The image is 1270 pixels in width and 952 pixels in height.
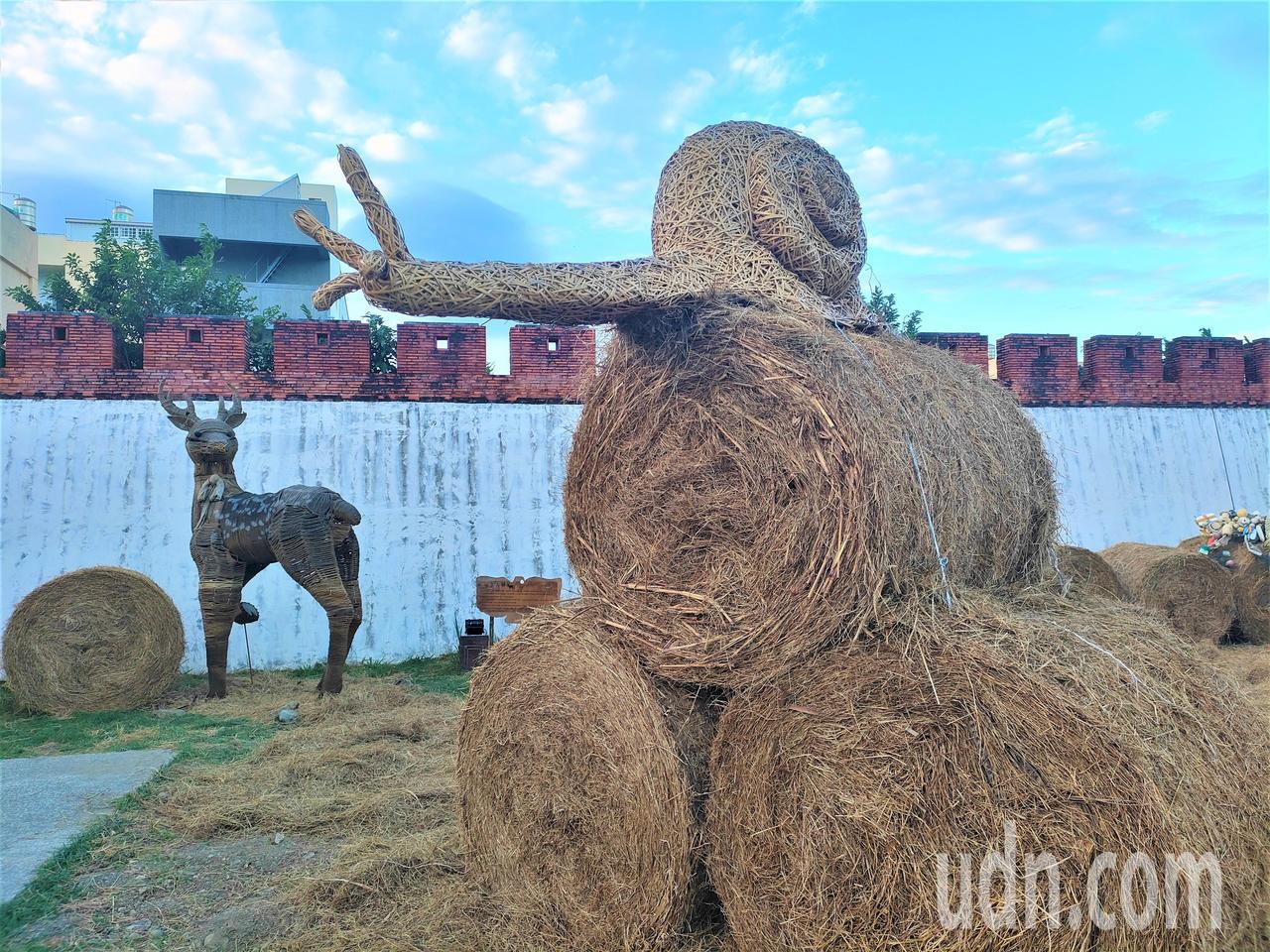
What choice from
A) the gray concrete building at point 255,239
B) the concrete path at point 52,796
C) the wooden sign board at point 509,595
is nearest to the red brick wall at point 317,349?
the wooden sign board at point 509,595

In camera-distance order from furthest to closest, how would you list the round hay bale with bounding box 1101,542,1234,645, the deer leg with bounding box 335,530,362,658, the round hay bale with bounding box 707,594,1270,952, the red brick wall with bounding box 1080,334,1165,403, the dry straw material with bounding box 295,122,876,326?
1. the red brick wall with bounding box 1080,334,1165,403
2. the round hay bale with bounding box 1101,542,1234,645
3. the deer leg with bounding box 335,530,362,658
4. the dry straw material with bounding box 295,122,876,326
5. the round hay bale with bounding box 707,594,1270,952

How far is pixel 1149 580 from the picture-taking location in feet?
30.1

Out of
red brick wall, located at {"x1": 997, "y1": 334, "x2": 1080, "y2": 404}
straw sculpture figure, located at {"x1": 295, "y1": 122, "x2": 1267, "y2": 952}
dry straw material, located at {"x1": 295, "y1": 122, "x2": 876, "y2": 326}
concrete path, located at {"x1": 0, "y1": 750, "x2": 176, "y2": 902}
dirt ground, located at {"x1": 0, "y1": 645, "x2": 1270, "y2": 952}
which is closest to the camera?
straw sculpture figure, located at {"x1": 295, "y1": 122, "x2": 1267, "y2": 952}

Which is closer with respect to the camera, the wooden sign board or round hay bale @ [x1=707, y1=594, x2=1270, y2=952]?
round hay bale @ [x1=707, y1=594, x2=1270, y2=952]

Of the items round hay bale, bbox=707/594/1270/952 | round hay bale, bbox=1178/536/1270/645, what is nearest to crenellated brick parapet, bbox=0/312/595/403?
round hay bale, bbox=707/594/1270/952

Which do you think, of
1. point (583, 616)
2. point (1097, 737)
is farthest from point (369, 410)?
point (1097, 737)

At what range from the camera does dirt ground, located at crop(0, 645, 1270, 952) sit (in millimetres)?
3498

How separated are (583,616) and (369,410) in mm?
7959

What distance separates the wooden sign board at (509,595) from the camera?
9383 mm

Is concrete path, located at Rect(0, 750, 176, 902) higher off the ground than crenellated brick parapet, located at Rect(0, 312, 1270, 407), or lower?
lower

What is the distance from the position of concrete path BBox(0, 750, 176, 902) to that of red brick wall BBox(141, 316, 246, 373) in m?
5.56

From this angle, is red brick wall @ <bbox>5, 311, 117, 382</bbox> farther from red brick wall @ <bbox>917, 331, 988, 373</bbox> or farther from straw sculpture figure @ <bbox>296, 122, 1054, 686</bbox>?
red brick wall @ <bbox>917, 331, 988, 373</bbox>

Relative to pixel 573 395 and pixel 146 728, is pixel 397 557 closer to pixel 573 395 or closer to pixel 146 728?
pixel 146 728

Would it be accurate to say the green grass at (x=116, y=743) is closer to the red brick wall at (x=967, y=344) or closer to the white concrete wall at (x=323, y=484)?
the white concrete wall at (x=323, y=484)
